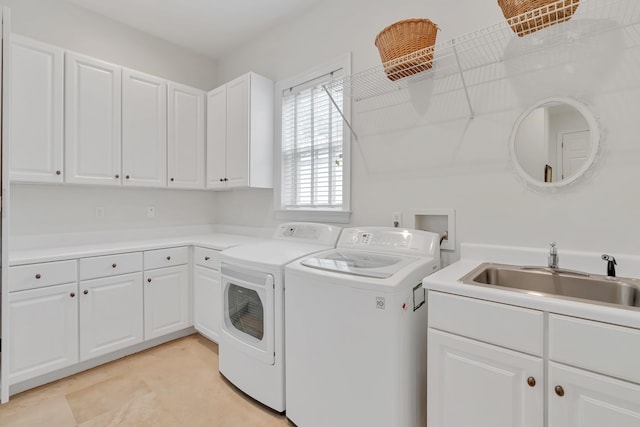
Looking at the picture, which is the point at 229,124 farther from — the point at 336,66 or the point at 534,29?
the point at 534,29

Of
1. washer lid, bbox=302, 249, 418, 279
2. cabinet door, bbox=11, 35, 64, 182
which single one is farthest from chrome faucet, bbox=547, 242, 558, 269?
cabinet door, bbox=11, 35, 64, 182

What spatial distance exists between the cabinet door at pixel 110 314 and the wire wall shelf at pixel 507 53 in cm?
232

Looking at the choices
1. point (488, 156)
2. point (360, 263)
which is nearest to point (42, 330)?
point (360, 263)

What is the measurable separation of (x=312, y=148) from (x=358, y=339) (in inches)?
66.8

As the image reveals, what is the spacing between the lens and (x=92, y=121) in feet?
8.02

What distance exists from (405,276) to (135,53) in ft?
10.6

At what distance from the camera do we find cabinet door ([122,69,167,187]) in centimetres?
264

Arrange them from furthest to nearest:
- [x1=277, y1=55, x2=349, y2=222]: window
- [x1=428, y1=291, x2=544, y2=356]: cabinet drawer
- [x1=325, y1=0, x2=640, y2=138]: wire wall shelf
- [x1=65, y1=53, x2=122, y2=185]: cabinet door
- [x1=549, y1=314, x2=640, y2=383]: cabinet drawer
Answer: [x1=277, y1=55, x2=349, y2=222]: window, [x1=65, y1=53, x2=122, y2=185]: cabinet door, [x1=325, y1=0, x2=640, y2=138]: wire wall shelf, [x1=428, y1=291, x2=544, y2=356]: cabinet drawer, [x1=549, y1=314, x2=640, y2=383]: cabinet drawer

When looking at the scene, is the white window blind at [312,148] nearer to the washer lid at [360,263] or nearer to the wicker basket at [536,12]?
the washer lid at [360,263]

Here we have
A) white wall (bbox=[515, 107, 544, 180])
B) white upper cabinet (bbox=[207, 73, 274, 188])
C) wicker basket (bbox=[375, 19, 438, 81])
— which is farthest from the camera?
white upper cabinet (bbox=[207, 73, 274, 188])

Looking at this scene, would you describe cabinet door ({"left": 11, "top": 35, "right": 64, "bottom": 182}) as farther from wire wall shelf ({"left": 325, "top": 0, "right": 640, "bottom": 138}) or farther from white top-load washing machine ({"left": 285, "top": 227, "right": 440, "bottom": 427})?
wire wall shelf ({"left": 325, "top": 0, "right": 640, "bottom": 138})

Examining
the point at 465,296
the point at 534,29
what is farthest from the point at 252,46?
the point at 465,296

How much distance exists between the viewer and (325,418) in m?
1.53

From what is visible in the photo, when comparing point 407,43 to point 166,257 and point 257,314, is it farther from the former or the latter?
point 166,257
